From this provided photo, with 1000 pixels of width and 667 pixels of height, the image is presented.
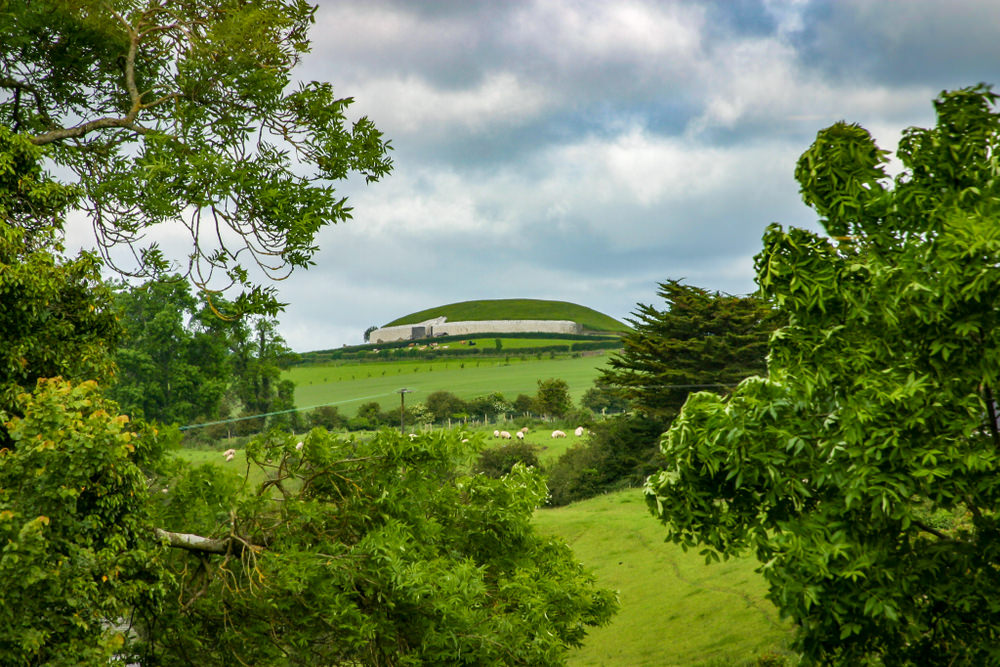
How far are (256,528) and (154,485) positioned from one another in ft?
6.28

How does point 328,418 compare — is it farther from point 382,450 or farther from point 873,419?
point 873,419

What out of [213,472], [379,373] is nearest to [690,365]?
[213,472]

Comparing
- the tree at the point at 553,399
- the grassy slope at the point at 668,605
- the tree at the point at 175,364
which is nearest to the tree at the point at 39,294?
the grassy slope at the point at 668,605

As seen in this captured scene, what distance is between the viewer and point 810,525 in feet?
22.6

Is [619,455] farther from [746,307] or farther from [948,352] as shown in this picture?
[948,352]

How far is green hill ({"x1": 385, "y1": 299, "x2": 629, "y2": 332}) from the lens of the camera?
429 feet

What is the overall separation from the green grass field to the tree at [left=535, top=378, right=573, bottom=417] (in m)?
6.65

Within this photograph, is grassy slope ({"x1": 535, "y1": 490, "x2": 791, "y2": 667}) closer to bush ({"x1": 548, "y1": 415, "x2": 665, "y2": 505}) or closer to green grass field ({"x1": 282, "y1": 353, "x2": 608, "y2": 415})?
bush ({"x1": 548, "y1": 415, "x2": 665, "y2": 505})

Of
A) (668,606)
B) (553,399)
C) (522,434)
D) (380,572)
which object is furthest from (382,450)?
(553,399)

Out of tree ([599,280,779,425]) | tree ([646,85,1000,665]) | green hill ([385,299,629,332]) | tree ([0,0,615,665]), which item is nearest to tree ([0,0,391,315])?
tree ([0,0,615,665])

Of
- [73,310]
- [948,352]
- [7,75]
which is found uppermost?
[7,75]

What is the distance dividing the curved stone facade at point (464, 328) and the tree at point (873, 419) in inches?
4300

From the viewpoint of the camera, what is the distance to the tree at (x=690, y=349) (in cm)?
3991

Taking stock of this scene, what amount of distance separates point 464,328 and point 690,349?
84.8 metres
